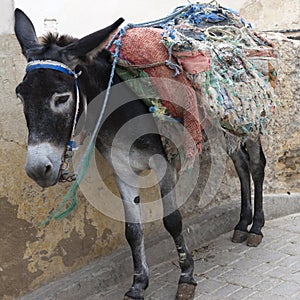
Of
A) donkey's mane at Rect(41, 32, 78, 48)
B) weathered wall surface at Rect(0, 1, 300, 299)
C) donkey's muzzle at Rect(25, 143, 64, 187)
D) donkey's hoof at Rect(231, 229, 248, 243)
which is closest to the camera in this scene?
donkey's muzzle at Rect(25, 143, 64, 187)

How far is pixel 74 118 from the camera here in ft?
8.02

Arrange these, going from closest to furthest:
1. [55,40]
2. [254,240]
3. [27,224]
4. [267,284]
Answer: [55,40], [27,224], [267,284], [254,240]

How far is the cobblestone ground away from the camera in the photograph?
315 cm

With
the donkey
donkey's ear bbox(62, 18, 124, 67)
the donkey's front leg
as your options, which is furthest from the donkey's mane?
the donkey's front leg

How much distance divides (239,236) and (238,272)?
623mm

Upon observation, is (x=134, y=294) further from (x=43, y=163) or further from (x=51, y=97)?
(x=51, y=97)

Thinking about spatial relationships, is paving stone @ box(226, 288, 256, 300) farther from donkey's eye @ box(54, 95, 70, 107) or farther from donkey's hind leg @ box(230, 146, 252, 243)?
donkey's eye @ box(54, 95, 70, 107)

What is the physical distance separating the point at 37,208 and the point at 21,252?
28 centimetres

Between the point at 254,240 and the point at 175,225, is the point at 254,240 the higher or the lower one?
the lower one

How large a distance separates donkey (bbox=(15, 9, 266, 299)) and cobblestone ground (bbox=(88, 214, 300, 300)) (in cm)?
22

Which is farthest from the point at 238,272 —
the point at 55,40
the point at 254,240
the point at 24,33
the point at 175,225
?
the point at 24,33

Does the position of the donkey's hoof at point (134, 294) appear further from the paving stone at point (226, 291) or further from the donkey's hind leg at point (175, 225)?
the paving stone at point (226, 291)

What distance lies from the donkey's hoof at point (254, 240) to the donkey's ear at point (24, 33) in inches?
92.5

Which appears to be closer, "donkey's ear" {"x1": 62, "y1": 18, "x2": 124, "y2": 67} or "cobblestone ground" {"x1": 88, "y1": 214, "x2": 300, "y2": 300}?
"donkey's ear" {"x1": 62, "y1": 18, "x2": 124, "y2": 67}
